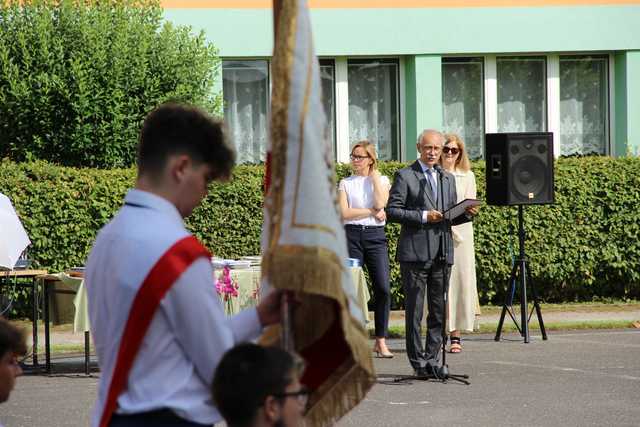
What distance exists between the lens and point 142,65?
59.3 ft

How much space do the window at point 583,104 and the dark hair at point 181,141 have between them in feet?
65.8

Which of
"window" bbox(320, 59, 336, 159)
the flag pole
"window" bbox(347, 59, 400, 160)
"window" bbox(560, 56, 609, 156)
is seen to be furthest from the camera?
"window" bbox(560, 56, 609, 156)

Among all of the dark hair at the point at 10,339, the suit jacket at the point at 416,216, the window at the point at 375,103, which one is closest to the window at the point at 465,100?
the window at the point at 375,103

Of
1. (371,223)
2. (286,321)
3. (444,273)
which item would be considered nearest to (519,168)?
(371,223)

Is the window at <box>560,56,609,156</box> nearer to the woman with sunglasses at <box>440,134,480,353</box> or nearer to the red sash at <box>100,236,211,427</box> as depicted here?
the woman with sunglasses at <box>440,134,480,353</box>

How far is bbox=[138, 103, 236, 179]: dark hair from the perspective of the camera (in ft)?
11.8

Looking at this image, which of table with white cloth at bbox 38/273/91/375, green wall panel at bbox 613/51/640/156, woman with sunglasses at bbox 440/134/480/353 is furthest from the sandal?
green wall panel at bbox 613/51/640/156

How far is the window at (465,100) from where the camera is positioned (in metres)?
22.7

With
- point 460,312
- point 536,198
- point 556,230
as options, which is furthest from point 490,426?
point 556,230

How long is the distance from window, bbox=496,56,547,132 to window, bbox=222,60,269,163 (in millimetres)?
4331

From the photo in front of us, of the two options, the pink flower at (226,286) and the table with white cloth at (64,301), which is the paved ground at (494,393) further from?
the pink flower at (226,286)

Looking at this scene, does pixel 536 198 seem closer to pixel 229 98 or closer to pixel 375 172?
pixel 375 172

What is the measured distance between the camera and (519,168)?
46.7ft

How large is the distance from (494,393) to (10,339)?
6607 millimetres
